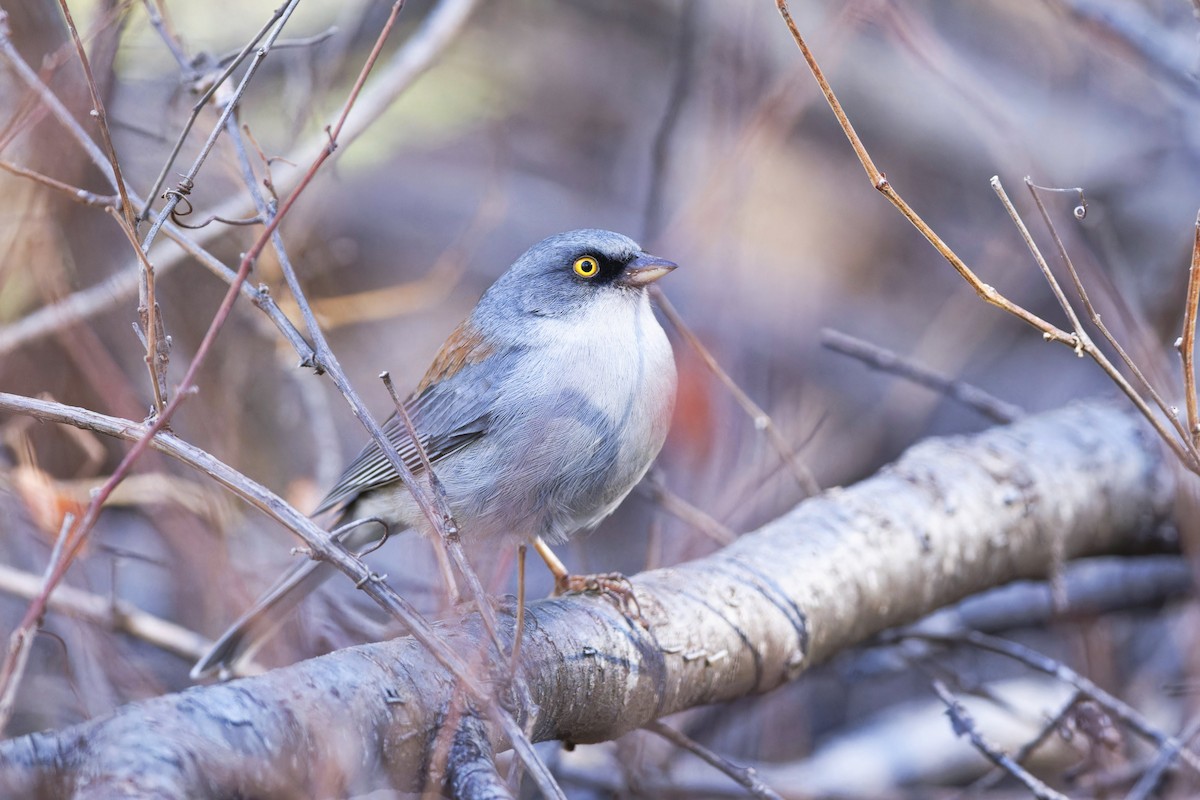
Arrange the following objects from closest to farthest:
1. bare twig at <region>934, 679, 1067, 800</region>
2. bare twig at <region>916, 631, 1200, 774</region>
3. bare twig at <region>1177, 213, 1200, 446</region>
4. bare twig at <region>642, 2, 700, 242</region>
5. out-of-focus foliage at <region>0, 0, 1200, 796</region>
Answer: bare twig at <region>1177, 213, 1200, 446</region>, bare twig at <region>934, 679, 1067, 800</region>, bare twig at <region>916, 631, 1200, 774</region>, out-of-focus foliage at <region>0, 0, 1200, 796</region>, bare twig at <region>642, 2, 700, 242</region>

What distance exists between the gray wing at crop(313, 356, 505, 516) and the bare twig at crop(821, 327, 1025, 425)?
1173 mm

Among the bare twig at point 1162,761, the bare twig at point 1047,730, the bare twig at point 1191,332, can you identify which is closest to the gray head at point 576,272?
the bare twig at point 1191,332

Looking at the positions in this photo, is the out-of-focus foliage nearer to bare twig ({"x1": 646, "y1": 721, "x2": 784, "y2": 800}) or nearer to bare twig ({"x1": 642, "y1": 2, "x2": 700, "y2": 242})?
bare twig ({"x1": 642, "y1": 2, "x2": 700, "y2": 242})

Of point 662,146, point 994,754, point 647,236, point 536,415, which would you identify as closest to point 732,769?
point 994,754

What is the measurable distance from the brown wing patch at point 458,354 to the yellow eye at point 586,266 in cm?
37

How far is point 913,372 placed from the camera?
3959 millimetres

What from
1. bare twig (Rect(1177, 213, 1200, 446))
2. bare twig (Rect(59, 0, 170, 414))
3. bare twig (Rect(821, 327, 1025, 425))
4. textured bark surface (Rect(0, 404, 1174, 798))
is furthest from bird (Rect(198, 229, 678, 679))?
bare twig (Rect(1177, 213, 1200, 446))

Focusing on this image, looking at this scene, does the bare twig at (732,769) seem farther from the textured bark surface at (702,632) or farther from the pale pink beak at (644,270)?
the pale pink beak at (644,270)

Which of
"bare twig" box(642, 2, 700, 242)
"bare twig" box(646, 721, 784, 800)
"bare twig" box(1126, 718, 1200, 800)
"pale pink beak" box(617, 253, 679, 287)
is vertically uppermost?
"bare twig" box(642, 2, 700, 242)

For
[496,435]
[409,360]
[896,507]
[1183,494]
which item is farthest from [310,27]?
[1183,494]

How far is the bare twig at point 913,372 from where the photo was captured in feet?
11.9

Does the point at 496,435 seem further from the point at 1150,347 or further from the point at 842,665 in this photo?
the point at 1150,347

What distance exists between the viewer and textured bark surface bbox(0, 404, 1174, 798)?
1.68 metres

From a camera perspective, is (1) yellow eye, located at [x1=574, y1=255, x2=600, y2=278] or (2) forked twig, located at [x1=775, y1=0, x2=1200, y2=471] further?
(1) yellow eye, located at [x1=574, y1=255, x2=600, y2=278]
